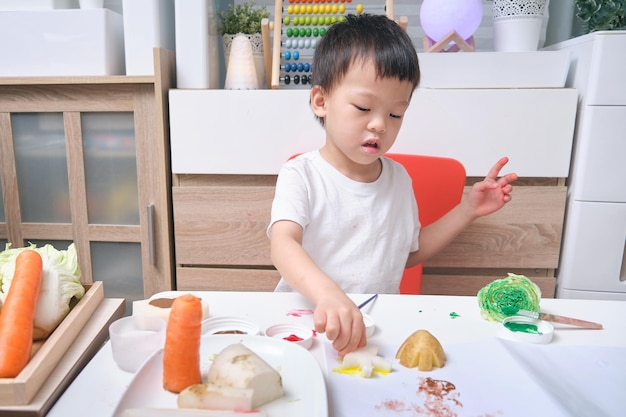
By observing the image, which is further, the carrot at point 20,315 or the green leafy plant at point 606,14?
the green leafy plant at point 606,14

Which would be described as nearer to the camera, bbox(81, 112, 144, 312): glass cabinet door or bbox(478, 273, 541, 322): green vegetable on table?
bbox(478, 273, 541, 322): green vegetable on table

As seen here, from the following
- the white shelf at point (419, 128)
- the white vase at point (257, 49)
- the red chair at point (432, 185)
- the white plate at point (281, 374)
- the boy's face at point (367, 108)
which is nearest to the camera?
the white plate at point (281, 374)

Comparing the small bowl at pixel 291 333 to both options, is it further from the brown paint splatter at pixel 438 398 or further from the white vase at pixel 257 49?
the white vase at pixel 257 49

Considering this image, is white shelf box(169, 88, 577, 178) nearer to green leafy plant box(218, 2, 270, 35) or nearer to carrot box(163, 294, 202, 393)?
green leafy plant box(218, 2, 270, 35)

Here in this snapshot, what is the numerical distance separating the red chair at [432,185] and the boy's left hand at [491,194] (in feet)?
0.74

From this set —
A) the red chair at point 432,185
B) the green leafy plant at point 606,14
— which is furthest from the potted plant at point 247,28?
the green leafy plant at point 606,14

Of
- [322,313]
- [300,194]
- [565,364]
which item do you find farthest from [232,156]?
[565,364]

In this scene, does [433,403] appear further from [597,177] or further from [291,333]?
[597,177]

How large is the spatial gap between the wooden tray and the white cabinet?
1287mm

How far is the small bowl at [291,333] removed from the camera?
0.59m

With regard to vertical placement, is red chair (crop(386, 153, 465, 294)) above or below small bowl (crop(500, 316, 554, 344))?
above

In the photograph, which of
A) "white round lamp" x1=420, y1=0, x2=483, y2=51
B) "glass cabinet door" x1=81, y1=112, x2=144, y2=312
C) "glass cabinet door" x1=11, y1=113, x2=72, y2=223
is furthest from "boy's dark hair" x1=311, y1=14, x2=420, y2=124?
"glass cabinet door" x1=11, y1=113, x2=72, y2=223

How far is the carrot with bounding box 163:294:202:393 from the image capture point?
1.51ft

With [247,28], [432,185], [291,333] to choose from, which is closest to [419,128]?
[432,185]
